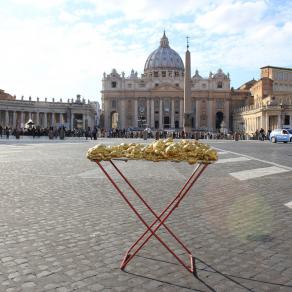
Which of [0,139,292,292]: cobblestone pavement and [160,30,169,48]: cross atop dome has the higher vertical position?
[160,30,169,48]: cross atop dome

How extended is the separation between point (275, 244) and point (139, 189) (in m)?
4.83

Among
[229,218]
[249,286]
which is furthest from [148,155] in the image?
[229,218]

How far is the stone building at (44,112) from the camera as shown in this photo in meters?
91.1

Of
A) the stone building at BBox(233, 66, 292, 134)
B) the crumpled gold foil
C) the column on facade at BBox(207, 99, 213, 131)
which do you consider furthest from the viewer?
the column on facade at BBox(207, 99, 213, 131)

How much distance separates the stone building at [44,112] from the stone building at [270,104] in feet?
124

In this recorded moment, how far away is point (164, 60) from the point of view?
132875 millimetres

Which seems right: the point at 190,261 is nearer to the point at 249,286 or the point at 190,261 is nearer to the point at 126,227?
the point at 249,286

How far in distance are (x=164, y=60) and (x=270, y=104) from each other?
6151cm

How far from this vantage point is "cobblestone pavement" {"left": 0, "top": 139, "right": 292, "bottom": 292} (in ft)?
13.9

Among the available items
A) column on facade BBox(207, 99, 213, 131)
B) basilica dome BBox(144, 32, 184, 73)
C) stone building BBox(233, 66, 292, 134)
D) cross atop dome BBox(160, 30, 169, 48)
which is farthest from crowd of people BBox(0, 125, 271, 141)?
cross atop dome BBox(160, 30, 169, 48)

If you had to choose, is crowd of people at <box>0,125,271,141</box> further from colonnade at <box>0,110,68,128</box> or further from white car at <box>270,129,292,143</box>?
colonnade at <box>0,110,68,128</box>

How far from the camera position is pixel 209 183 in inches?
431

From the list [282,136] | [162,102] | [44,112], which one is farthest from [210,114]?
[282,136]

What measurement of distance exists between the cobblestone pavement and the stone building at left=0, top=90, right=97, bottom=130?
3168 inches
